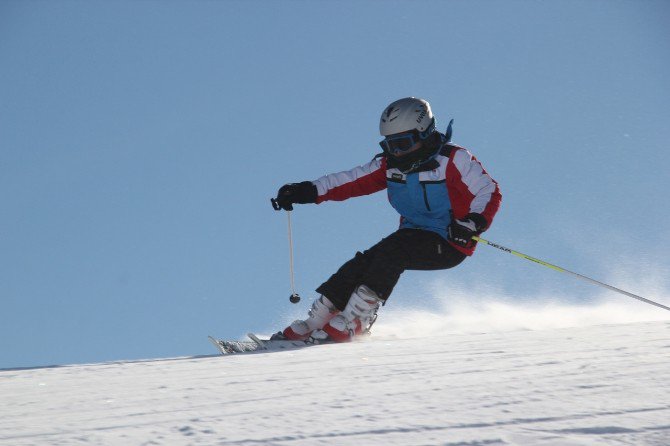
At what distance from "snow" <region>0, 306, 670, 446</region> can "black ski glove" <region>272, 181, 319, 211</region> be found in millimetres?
2418

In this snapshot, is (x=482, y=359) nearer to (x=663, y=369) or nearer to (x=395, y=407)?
(x=663, y=369)

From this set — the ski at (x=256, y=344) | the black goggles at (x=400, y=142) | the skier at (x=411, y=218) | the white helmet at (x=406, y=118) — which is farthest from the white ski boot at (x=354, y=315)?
the white helmet at (x=406, y=118)

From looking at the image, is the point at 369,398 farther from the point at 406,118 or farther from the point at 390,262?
the point at 406,118

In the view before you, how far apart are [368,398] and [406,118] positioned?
354 cm

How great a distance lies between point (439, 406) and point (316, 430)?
0.46m

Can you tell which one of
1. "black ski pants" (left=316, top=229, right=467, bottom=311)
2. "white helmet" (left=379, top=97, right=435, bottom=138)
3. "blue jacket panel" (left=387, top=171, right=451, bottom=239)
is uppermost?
"white helmet" (left=379, top=97, right=435, bottom=138)

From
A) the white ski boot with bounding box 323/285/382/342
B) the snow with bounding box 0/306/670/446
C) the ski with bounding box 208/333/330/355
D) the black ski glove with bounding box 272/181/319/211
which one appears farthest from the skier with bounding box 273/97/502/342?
the snow with bounding box 0/306/670/446

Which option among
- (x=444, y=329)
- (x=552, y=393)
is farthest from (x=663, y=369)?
(x=444, y=329)

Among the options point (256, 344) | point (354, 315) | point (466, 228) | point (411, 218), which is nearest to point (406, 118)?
point (411, 218)

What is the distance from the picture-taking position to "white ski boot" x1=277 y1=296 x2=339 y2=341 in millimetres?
5793

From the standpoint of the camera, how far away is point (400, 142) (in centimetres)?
595

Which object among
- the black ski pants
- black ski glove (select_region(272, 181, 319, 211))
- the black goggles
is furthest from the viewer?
black ski glove (select_region(272, 181, 319, 211))

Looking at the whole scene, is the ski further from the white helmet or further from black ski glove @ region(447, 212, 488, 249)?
the white helmet

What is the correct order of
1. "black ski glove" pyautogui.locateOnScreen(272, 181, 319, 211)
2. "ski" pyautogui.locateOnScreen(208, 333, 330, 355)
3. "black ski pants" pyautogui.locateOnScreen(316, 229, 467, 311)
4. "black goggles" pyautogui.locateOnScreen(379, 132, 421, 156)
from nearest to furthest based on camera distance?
1. "ski" pyautogui.locateOnScreen(208, 333, 330, 355)
2. "black ski pants" pyautogui.locateOnScreen(316, 229, 467, 311)
3. "black goggles" pyautogui.locateOnScreen(379, 132, 421, 156)
4. "black ski glove" pyautogui.locateOnScreen(272, 181, 319, 211)
